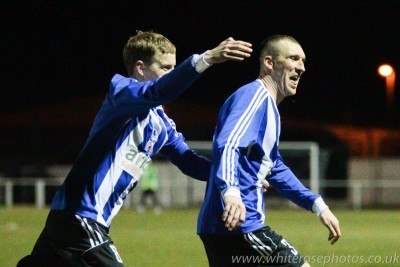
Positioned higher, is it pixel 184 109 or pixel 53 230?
pixel 53 230

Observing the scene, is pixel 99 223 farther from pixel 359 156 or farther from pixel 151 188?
pixel 359 156

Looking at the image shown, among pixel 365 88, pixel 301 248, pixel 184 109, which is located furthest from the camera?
pixel 365 88

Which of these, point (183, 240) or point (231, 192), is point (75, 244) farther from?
point (183, 240)

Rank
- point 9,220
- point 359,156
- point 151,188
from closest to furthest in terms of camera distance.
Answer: point 9,220 < point 151,188 < point 359,156

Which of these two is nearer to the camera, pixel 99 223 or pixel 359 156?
pixel 99 223

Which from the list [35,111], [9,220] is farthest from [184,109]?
[9,220]

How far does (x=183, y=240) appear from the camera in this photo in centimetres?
1462

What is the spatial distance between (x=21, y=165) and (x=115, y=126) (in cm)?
3381

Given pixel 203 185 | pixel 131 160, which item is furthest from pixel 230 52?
pixel 203 185

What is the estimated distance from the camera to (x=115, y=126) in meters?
4.76

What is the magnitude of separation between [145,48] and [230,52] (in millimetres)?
1162

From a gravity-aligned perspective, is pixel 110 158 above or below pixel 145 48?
below

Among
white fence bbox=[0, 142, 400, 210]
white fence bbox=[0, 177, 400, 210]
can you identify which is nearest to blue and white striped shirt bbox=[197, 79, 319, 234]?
white fence bbox=[0, 177, 400, 210]

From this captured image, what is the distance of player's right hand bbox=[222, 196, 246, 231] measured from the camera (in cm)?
438
